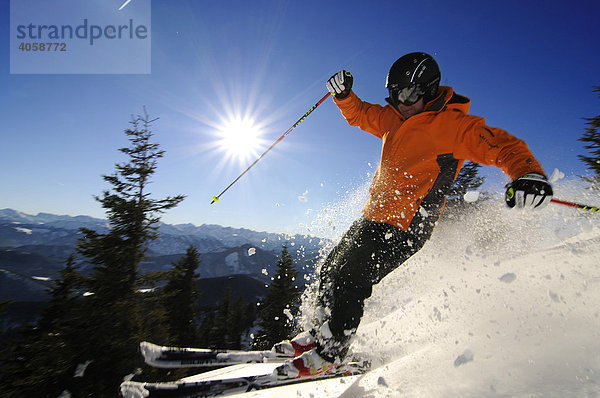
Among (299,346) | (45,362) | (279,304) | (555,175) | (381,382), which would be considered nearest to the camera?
(555,175)

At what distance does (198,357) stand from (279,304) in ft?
49.5

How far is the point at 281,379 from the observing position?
2.60m

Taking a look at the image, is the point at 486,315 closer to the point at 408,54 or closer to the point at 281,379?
the point at 281,379

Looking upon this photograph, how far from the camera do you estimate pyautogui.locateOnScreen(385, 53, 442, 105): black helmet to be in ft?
8.94

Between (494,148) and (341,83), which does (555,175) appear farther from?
(341,83)

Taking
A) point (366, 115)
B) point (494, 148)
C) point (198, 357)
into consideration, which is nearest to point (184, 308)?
point (198, 357)

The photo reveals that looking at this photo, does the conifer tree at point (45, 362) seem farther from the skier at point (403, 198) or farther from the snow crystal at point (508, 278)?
the snow crystal at point (508, 278)

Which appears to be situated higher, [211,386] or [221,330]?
[211,386]

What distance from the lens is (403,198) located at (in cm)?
258

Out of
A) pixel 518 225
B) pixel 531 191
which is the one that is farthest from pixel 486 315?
pixel 518 225

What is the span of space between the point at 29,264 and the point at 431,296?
213930mm

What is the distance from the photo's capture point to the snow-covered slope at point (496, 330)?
1497 millimetres

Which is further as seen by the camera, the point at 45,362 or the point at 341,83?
the point at 45,362

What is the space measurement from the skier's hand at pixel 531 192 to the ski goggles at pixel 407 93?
51.5 inches
